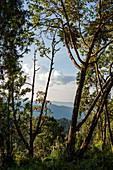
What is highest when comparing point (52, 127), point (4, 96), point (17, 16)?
point (17, 16)

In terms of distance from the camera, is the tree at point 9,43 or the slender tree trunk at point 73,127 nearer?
the tree at point 9,43

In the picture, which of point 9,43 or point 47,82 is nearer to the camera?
point 9,43

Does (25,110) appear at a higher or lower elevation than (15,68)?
lower

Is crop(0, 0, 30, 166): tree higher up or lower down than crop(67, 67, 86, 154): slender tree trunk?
higher up

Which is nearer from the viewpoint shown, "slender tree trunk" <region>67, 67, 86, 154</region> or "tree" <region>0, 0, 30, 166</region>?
"tree" <region>0, 0, 30, 166</region>

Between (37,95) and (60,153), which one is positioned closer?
(60,153)

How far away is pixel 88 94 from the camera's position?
1714cm

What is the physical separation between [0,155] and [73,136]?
10.2 feet

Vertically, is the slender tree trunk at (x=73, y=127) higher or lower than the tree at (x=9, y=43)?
lower

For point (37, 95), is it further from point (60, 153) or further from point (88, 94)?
point (88, 94)

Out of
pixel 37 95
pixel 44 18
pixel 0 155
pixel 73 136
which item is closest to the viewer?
pixel 0 155

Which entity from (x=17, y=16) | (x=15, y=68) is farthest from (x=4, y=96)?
(x=17, y=16)

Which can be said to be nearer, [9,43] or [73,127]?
[9,43]

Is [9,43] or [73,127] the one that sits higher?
[9,43]
